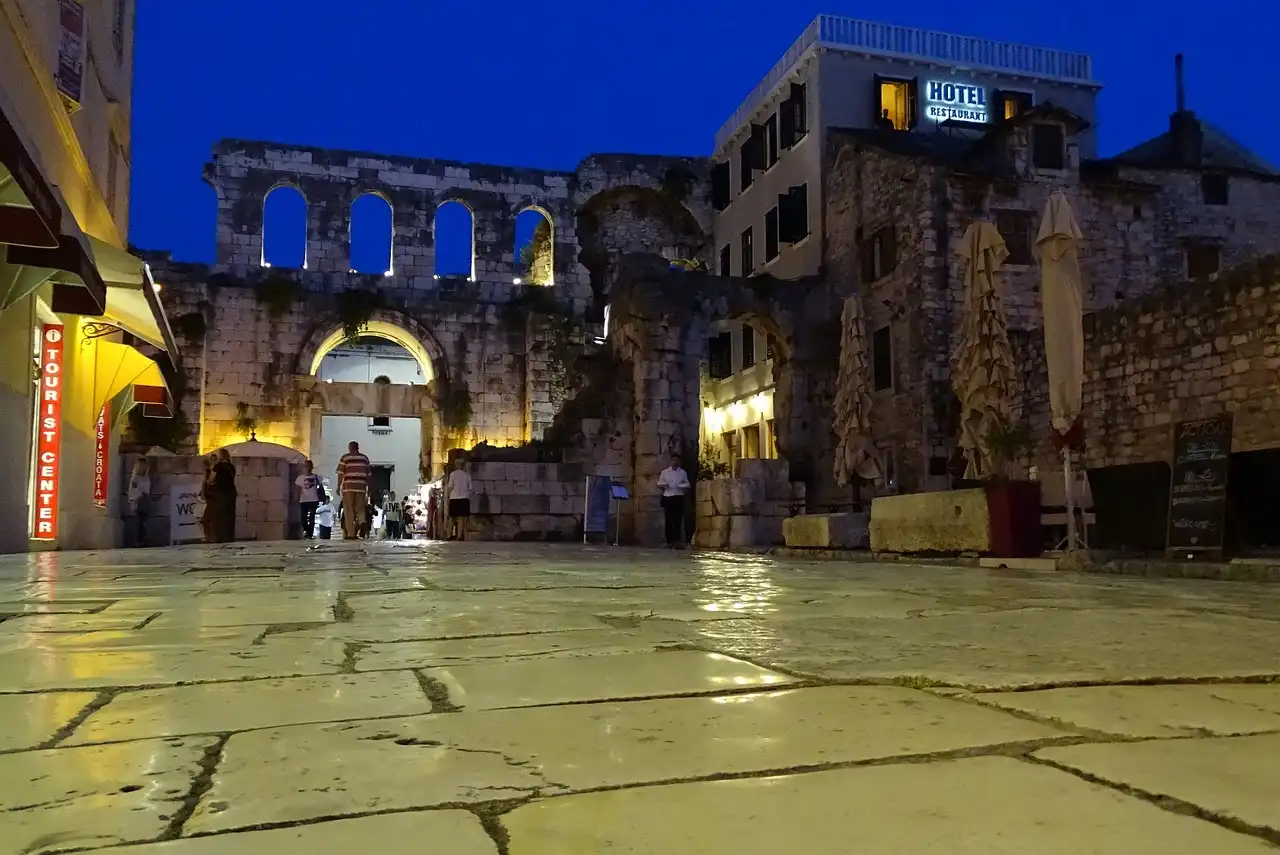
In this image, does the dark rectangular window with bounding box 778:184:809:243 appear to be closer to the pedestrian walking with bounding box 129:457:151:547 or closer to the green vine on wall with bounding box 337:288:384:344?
the green vine on wall with bounding box 337:288:384:344

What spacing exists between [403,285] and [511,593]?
23.5m

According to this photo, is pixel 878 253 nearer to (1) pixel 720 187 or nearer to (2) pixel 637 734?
(1) pixel 720 187

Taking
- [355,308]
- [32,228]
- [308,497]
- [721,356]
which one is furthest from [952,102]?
[32,228]

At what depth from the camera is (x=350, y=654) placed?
2730mm

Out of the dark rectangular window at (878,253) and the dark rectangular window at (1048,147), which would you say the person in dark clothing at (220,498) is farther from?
the dark rectangular window at (1048,147)

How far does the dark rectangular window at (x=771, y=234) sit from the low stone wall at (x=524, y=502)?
10.4 metres

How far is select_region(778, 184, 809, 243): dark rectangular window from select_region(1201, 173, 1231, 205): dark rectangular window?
912cm

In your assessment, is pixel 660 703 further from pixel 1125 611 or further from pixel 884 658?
pixel 1125 611

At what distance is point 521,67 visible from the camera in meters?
159

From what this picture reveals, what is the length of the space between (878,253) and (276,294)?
15.2 meters

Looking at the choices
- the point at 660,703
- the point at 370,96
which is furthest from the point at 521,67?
the point at 660,703

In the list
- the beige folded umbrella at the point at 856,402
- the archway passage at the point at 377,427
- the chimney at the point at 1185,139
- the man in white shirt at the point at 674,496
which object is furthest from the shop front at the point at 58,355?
the chimney at the point at 1185,139

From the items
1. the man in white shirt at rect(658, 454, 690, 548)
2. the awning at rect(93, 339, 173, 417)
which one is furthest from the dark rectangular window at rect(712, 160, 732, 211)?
the awning at rect(93, 339, 173, 417)

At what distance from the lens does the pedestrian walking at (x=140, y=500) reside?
17.5m
